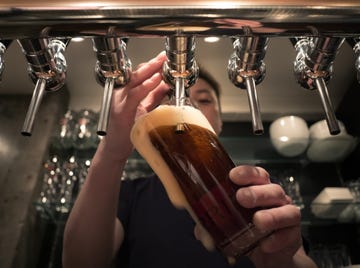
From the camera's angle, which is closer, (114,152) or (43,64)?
(43,64)

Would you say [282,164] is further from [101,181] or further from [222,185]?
[222,185]

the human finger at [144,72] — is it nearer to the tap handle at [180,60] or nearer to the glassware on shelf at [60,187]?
the tap handle at [180,60]

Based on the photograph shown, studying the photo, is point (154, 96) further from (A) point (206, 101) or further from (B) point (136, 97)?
(A) point (206, 101)

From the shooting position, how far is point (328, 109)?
1.19 feet

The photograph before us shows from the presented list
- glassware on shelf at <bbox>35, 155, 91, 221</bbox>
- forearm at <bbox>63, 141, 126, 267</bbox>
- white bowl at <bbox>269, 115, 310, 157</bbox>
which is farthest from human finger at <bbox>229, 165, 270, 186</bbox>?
white bowl at <bbox>269, 115, 310, 157</bbox>

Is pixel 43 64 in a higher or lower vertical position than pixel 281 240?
higher

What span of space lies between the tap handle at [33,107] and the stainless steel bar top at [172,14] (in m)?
0.06

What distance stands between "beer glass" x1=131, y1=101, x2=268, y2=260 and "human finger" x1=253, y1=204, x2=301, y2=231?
0.01 metres

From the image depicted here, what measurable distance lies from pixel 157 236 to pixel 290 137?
3.10ft

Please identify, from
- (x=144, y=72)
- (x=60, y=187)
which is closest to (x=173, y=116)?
(x=144, y=72)

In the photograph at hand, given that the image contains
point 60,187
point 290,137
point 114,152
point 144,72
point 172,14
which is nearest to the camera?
point 172,14

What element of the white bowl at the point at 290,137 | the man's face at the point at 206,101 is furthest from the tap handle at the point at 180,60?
the white bowl at the point at 290,137

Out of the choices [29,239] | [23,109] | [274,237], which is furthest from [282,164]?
[274,237]

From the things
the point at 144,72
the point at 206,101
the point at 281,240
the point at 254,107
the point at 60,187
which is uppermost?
the point at 206,101
